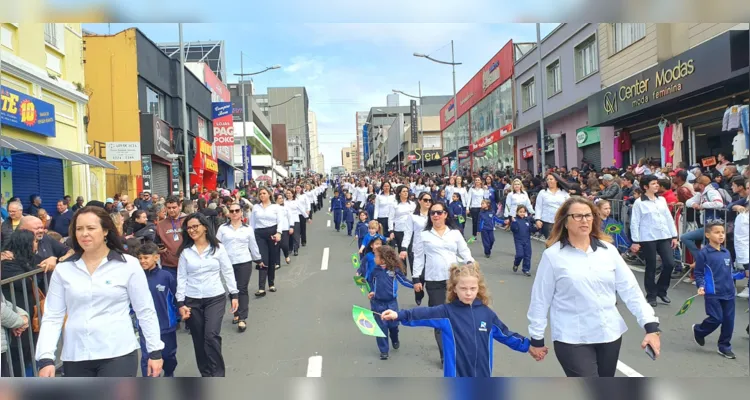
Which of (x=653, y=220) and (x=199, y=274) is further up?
(x=653, y=220)

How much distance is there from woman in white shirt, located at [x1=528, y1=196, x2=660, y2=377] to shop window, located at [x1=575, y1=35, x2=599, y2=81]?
18212 mm

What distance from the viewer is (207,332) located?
207 inches

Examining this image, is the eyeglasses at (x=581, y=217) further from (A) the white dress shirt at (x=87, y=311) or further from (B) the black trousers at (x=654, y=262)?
(B) the black trousers at (x=654, y=262)

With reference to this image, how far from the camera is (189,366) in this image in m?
5.94

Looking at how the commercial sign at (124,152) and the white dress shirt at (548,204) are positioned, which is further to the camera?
the commercial sign at (124,152)

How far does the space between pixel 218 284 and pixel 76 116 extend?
13.9 metres

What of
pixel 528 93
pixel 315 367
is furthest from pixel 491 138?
pixel 315 367

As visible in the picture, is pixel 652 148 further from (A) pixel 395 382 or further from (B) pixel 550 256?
(A) pixel 395 382

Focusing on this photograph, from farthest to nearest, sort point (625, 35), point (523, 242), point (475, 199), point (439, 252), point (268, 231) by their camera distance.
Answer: point (625, 35), point (475, 199), point (523, 242), point (268, 231), point (439, 252)

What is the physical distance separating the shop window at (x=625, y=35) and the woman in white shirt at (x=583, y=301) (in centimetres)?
1514

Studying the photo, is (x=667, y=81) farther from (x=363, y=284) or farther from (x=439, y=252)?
(x=363, y=284)

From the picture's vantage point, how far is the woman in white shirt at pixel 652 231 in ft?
24.0

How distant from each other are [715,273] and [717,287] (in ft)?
0.51

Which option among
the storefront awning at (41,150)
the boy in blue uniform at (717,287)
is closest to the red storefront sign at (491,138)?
the storefront awning at (41,150)
